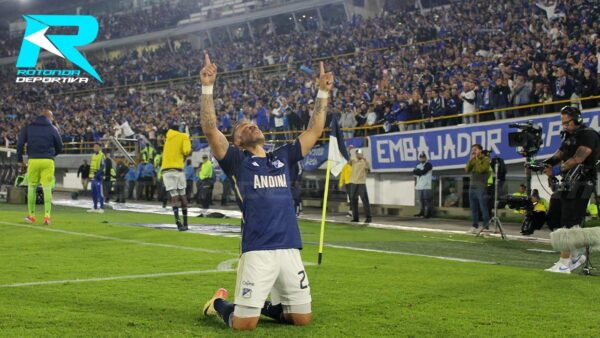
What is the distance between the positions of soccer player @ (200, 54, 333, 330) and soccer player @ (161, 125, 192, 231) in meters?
9.12

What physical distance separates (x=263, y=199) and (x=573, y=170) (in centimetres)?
505

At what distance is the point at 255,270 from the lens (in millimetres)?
5559

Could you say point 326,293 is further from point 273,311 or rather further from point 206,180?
point 206,180

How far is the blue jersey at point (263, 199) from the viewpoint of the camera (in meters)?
5.74

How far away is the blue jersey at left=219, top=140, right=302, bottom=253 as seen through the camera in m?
5.74

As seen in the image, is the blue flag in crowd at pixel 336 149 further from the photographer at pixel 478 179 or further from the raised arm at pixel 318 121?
the raised arm at pixel 318 121

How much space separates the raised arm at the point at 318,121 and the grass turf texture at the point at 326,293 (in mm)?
1410

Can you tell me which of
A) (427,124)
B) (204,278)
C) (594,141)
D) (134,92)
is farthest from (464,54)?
(134,92)

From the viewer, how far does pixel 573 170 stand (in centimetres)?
931

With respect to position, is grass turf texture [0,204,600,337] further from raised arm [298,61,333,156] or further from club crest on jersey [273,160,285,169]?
raised arm [298,61,333,156]

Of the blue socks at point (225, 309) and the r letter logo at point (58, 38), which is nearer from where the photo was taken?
the blue socks at point (225, 309)

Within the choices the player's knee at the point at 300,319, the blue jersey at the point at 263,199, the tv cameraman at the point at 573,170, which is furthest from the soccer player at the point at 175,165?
the player's knee at the point at 300,319

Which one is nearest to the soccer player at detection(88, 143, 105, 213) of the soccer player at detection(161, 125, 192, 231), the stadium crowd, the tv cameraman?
the soccer player at detection(161, 125, 192, 231)

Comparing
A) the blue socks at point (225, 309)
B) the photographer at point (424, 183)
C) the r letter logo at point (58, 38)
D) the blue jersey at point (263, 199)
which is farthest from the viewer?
the r letter logo at point (58, 38)
